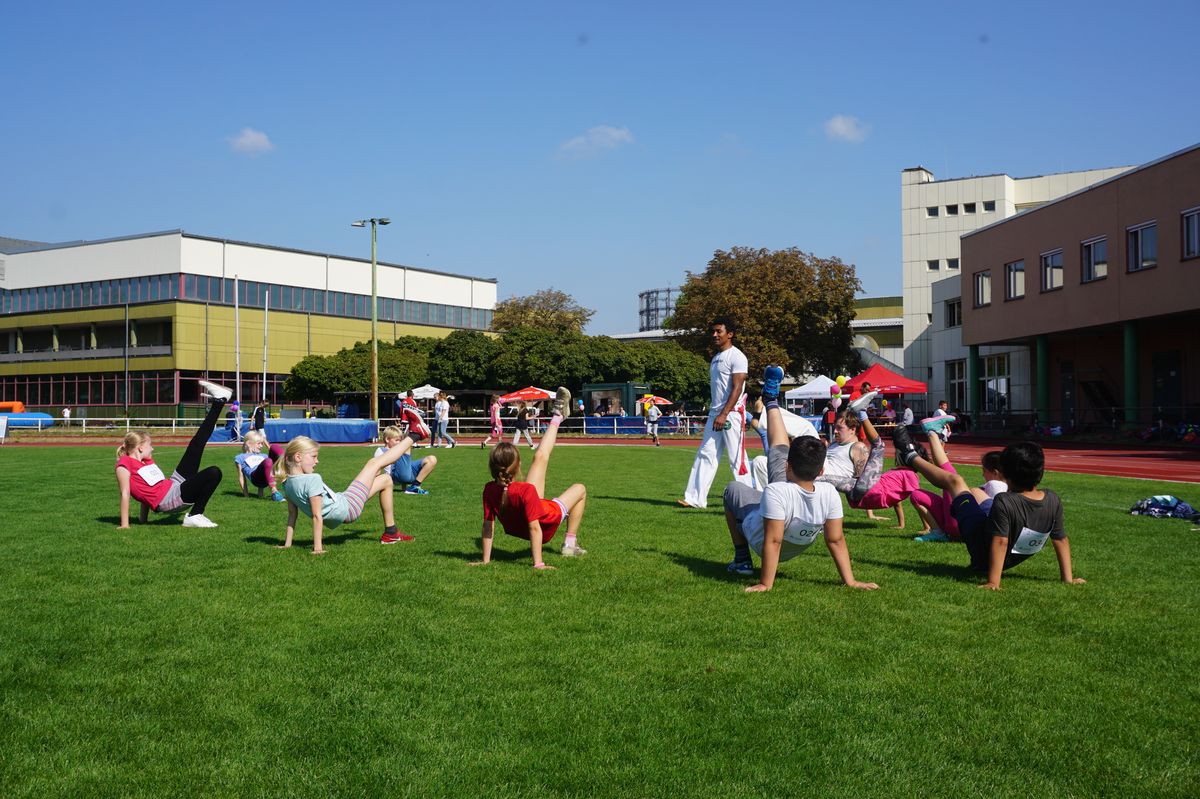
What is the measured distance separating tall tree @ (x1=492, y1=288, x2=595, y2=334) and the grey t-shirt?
75.6 meters

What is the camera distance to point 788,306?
61.1 m

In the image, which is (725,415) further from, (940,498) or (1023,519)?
(1023,519)

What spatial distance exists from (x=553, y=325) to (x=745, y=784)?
78.8 metres

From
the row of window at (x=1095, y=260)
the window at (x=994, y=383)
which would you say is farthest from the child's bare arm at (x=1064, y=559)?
the window at (x=994, y=383)

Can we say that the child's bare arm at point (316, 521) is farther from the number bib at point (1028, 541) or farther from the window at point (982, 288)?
the window at point (982, 288)

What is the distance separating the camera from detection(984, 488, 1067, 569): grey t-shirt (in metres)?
6.99

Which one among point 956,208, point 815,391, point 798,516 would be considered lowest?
point 798,516

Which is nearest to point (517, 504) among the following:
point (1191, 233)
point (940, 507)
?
point (940, 507)

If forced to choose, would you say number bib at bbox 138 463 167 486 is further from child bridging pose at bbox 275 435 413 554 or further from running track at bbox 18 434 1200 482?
running track at bbox 18 434 1200 482

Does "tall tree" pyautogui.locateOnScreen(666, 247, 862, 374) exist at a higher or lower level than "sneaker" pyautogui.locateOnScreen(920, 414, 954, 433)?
higher

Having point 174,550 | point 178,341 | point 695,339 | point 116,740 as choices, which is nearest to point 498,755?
point 116,740

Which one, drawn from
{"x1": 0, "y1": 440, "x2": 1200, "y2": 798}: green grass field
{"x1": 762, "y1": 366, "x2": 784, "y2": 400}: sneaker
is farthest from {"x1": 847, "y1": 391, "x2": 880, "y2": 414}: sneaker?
{"x1": 0, "y1": 440, "x2": 1200, "y2": 798}: green grass field

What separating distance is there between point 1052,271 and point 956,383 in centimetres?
1592

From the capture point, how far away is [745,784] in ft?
11.5
